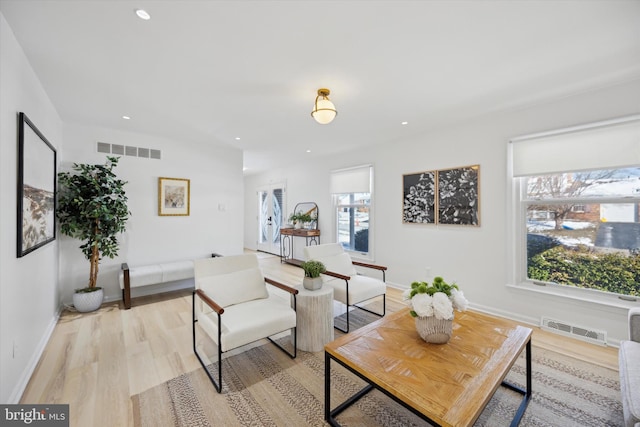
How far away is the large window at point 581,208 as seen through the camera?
2.57m

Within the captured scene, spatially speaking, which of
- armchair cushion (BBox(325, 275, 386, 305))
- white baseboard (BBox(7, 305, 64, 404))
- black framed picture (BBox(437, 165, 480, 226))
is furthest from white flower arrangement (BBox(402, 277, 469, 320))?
white baseboard (BBox(7, 305, 64, 404))

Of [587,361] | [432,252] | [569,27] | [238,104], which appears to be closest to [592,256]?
[587,361]

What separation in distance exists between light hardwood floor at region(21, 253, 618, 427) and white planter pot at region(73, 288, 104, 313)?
0.09 m

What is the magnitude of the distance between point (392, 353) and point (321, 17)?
2.23 metres

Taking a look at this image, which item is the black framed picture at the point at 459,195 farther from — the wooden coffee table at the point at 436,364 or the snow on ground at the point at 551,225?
the wooden coffee table at the point at 436,364

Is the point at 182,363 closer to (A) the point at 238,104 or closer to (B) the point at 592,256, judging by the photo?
(A) the point at 238,104

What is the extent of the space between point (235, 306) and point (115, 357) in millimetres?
1205

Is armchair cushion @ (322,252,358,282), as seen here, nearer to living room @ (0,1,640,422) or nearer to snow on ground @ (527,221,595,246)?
living room @ (0,1,640,422)

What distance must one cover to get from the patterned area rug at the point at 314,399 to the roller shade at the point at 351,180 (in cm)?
338

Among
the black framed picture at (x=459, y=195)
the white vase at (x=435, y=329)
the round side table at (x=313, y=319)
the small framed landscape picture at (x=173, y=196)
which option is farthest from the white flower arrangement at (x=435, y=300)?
the small framed landscape picture at (x=173, y=196)

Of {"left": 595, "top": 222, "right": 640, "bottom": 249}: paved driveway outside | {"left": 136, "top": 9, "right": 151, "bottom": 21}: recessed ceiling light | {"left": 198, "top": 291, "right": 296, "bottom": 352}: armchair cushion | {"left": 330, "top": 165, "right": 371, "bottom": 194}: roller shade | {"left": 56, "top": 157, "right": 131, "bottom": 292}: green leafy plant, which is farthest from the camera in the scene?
{"left": 330, "top": 165, "right": 371, "bottom": 194}: roller shade

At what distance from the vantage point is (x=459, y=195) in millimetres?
3680

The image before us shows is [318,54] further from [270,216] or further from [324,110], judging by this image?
[270,216]

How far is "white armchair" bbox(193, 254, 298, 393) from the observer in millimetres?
2055
